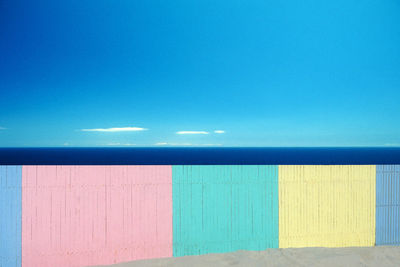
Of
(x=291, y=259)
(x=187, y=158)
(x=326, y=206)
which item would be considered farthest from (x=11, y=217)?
(x=187, y=158)

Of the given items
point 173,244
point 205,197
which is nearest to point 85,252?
point 173,244

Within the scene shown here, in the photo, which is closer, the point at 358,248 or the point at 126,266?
the point at 126,266

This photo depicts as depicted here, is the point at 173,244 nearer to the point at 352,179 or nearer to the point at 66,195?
the point at 66,195

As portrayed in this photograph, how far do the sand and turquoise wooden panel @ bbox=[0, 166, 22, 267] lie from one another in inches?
73.0

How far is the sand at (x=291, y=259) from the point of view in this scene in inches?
224

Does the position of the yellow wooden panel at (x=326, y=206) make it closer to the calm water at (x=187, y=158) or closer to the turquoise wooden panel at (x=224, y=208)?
the turquoise wooden panel at (x=224, y=208)

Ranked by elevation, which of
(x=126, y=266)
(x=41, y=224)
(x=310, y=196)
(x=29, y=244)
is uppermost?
(x=310, y=196)

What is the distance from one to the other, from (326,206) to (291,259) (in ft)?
4.34

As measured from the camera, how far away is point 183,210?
6.00 m

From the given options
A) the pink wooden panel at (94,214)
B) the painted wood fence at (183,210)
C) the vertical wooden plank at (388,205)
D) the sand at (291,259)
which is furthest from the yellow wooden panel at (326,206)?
the pink wooden panel at (94,214)

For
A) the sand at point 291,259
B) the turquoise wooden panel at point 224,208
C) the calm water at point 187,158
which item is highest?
the turquoise wooden panel at point 224,208

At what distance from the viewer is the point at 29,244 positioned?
566cm

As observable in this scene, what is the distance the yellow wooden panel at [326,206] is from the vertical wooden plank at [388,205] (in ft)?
0.41

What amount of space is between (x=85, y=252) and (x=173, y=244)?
5.29 feet
